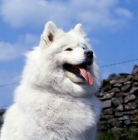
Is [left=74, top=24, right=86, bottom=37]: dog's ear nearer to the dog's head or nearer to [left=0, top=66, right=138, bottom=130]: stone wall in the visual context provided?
the dog's head

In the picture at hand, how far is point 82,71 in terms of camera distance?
5.56 metres

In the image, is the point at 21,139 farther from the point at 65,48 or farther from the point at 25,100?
the point at 65,48

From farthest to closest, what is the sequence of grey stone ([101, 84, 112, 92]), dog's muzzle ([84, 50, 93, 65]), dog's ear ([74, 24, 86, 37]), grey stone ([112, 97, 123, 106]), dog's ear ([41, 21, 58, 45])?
1. grey stone ([101, 84, 112, 92])
2. grey stone ([112, 97, 123, 106])
3. dog's ear ([74, 24, 86, 37])
4. dog's ear ([41, 21, 58, 45])
5. dog's muzzle ([84, 50, 93, 65])

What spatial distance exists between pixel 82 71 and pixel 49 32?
0.77 m

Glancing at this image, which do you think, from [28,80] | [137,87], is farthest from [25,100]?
[137,87]

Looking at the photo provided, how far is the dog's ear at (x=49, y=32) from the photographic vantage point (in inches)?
225

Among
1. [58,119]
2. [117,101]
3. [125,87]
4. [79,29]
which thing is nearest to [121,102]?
[117,101]

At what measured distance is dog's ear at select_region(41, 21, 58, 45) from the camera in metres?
5.71

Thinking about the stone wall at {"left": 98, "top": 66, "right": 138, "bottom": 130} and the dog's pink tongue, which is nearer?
the dog's pink tongue

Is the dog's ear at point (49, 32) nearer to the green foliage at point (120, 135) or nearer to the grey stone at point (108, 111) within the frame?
the green foliage at point (120, 135)

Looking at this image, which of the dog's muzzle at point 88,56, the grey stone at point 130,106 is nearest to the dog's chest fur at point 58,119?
the dog's muzzle at point 88,56

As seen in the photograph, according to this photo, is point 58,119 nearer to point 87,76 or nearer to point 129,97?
point 87,76

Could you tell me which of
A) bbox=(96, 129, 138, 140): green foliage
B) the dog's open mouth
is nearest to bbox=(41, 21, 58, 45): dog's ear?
the dog's open mouth

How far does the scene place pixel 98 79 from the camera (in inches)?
230
